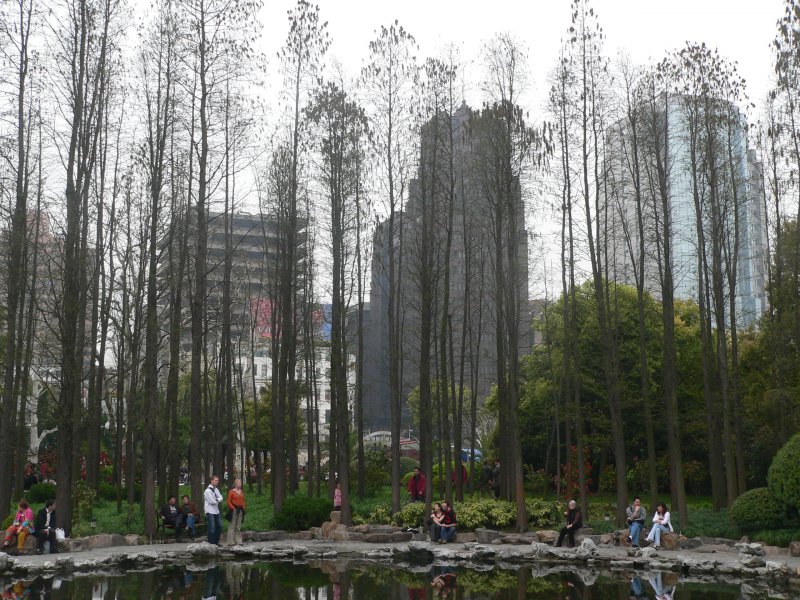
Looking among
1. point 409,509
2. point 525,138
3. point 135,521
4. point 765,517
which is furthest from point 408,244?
point 765,517

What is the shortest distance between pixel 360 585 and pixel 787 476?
989 cm

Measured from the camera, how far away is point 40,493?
29.0 m

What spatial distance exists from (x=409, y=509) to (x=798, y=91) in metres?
14.8

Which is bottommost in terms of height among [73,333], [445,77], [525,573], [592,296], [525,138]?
[525,573]

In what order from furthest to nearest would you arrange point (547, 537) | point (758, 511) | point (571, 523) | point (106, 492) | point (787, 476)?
point (106, 492), point (547, 537), point (571, 523), point (758, 511), point (787, 476)

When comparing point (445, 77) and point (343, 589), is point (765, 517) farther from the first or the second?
point (445, 77)

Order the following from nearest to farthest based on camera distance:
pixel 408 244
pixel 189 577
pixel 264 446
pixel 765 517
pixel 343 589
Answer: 1. pixel 343 589
2. pixel 189 577
3. pixel 765 517
4. pixel 408 244
5. pixel 264 446

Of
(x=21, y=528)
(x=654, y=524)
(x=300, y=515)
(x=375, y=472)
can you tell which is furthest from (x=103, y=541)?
(x=375, y=472)

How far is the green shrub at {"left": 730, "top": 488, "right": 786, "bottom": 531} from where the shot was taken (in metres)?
18.3

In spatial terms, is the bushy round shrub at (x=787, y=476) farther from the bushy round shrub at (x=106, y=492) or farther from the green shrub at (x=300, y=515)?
the bushy round shrub at (x=106, y=492)

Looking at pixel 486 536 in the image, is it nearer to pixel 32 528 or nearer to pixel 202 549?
pixel 202 549

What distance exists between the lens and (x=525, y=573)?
15484 millimetres

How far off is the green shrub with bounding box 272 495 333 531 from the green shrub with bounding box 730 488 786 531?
1026cm

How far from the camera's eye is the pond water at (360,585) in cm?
1271
